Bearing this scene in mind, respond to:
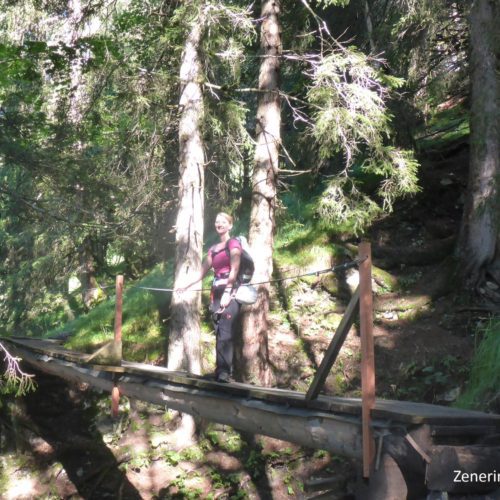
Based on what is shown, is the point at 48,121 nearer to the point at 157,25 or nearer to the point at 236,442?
the point at 157,25

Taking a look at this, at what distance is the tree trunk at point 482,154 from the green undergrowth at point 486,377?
1596 millimetres

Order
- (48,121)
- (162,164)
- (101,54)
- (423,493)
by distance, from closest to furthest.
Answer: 1. (423,493)
2. (101,54)
3. (162,164)
4. (48,121)

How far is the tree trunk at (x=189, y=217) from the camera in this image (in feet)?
29.4

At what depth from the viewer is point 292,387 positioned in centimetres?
906

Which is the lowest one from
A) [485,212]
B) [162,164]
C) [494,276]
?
[494,276]

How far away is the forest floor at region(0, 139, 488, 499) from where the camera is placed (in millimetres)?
8406

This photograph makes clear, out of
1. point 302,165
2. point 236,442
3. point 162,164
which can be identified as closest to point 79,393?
point 236,442

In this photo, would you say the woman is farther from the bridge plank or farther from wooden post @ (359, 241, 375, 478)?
wooden post @ (359, 241, 375, 478)

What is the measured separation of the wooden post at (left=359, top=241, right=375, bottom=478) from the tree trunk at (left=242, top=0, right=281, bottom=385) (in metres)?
4.85

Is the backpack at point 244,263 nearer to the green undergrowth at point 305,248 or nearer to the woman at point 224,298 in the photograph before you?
the woman at point 224,298

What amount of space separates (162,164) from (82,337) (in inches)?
141

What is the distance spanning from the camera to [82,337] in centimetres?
1096

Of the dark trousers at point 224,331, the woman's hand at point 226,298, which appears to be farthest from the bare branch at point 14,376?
the woman's hand at point 226,298

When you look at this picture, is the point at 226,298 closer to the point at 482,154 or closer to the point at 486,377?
the point at 486,377
